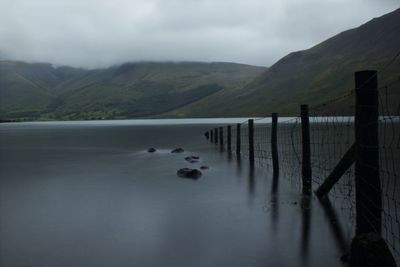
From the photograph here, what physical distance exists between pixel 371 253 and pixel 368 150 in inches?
105

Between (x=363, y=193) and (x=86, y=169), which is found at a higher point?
(x=363, y=193)

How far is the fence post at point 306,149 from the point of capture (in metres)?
19.5

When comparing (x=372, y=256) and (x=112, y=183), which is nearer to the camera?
(x=372, y=256)

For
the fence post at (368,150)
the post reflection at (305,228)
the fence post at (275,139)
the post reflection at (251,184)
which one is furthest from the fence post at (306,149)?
the fence post at (368,150)

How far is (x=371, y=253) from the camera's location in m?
9.44

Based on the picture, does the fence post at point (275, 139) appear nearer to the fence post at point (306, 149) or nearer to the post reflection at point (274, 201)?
the post reflection at point (274, 201)

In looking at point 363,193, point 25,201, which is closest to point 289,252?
point 363,193

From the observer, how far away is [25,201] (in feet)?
71.7

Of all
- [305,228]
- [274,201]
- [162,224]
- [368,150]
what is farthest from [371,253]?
[274,201]

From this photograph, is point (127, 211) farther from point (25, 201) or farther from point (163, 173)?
point (163, 173)

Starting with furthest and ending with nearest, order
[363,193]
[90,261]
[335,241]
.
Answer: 1. [335,241]
2. [90,261]
3. [363,193]

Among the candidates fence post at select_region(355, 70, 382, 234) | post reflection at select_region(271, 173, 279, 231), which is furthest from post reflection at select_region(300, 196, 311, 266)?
fence post at select_region(355, 70, 382, 234)

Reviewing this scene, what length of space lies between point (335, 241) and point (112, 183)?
17517 mm

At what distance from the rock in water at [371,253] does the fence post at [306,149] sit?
1015cm
